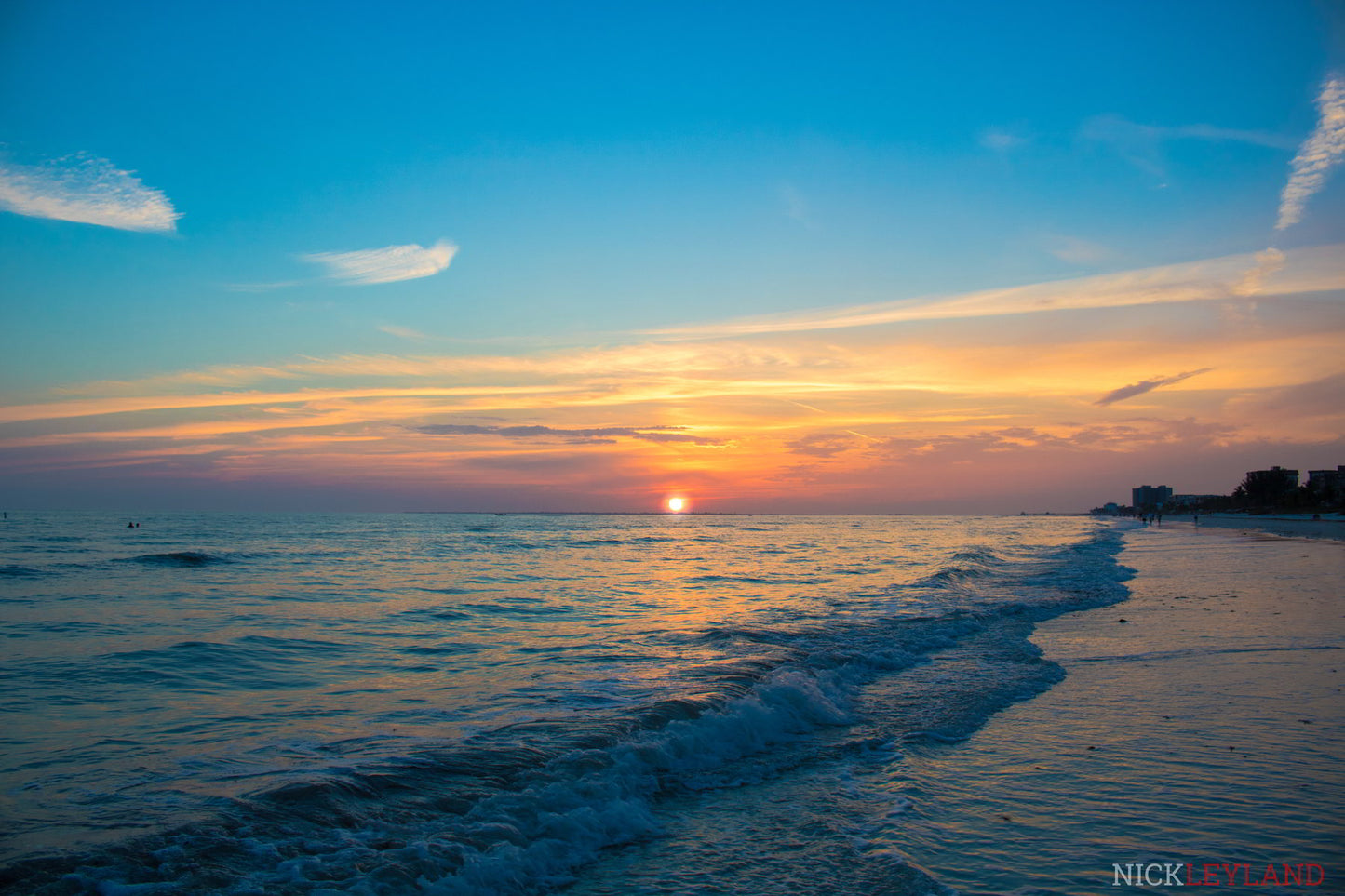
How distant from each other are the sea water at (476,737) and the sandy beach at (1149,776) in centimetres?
60

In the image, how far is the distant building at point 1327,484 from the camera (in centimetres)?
14700

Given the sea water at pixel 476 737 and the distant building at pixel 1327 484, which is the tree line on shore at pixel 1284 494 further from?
the sea water at pixel 476 737

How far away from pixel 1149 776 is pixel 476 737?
7519 mm

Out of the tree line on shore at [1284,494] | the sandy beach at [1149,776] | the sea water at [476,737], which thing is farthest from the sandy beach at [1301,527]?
the sea water at [476,737]

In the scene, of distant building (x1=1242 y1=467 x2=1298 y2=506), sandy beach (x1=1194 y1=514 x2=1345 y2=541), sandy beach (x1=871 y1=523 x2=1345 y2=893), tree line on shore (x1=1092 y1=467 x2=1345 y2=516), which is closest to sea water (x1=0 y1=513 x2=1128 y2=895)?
sandy beach (x1=871 y1=523 x2=1345 y2=893)

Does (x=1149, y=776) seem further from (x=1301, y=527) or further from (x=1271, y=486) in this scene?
(x=1271, y=486)

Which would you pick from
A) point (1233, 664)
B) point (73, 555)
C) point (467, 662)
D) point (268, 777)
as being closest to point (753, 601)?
point (467, 662)

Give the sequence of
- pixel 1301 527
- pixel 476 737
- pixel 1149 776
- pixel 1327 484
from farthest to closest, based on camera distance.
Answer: pixel 1327 484 < pixel 1301 527 < pixel 476 737 < pixel 1149 776

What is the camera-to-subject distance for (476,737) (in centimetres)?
917

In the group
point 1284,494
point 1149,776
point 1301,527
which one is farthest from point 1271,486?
point 1149,776

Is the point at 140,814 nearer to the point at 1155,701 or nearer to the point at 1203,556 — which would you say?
the point at 1155,701

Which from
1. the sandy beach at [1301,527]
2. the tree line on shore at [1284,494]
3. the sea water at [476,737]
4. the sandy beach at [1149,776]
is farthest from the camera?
the tree line on shore at [1284,494]

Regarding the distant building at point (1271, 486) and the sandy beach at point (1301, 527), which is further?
the distant building at point (1271, 486)

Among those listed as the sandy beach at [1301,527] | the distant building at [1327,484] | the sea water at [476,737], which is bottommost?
the sandy beach at [1301,527]
